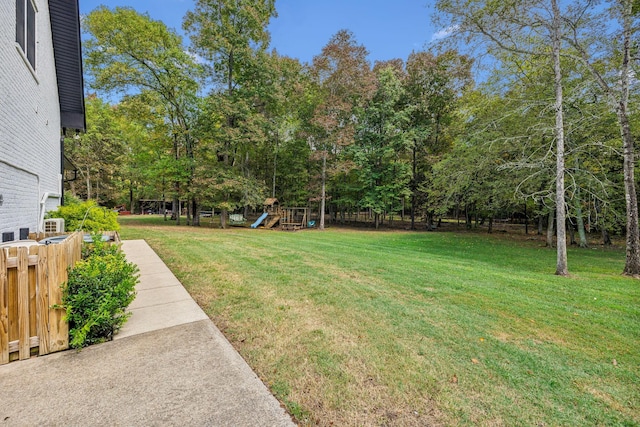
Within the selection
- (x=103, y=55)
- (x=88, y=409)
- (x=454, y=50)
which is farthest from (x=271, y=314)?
(x=103, y=55)

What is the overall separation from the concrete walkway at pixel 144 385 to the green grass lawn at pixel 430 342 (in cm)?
22

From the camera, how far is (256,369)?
2391mm

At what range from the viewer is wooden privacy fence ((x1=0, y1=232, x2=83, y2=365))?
2318mm

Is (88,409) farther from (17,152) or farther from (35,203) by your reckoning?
(35,203)

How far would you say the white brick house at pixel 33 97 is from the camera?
413 centimetres

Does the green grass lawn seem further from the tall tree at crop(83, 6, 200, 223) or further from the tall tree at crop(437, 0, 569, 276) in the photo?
the tall tree at crop(83, 6, 200, 223)

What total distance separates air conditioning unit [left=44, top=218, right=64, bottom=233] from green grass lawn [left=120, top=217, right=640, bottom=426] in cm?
323

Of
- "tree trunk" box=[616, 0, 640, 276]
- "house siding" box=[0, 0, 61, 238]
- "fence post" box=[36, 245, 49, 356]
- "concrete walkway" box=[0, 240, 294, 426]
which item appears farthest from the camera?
"tree trunk" box=[616, 0, 640, 276]

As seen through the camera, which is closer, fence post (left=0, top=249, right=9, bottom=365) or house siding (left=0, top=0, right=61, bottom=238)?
fence post (left=0, top=249, right=9, bottom=365)

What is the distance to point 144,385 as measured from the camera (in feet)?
6.93

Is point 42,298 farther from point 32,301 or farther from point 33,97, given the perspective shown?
point 33,97

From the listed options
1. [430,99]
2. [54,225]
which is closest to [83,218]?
[54,225]

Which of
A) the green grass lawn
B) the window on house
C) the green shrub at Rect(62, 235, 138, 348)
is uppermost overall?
the window on house

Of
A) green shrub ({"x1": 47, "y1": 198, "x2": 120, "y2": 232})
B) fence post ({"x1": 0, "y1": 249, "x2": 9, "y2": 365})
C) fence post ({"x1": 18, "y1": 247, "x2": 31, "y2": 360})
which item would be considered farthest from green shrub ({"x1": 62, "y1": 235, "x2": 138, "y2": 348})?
green shrub ({"x1": 47, "y1": 198, "x2": 120, "y2": 232})
